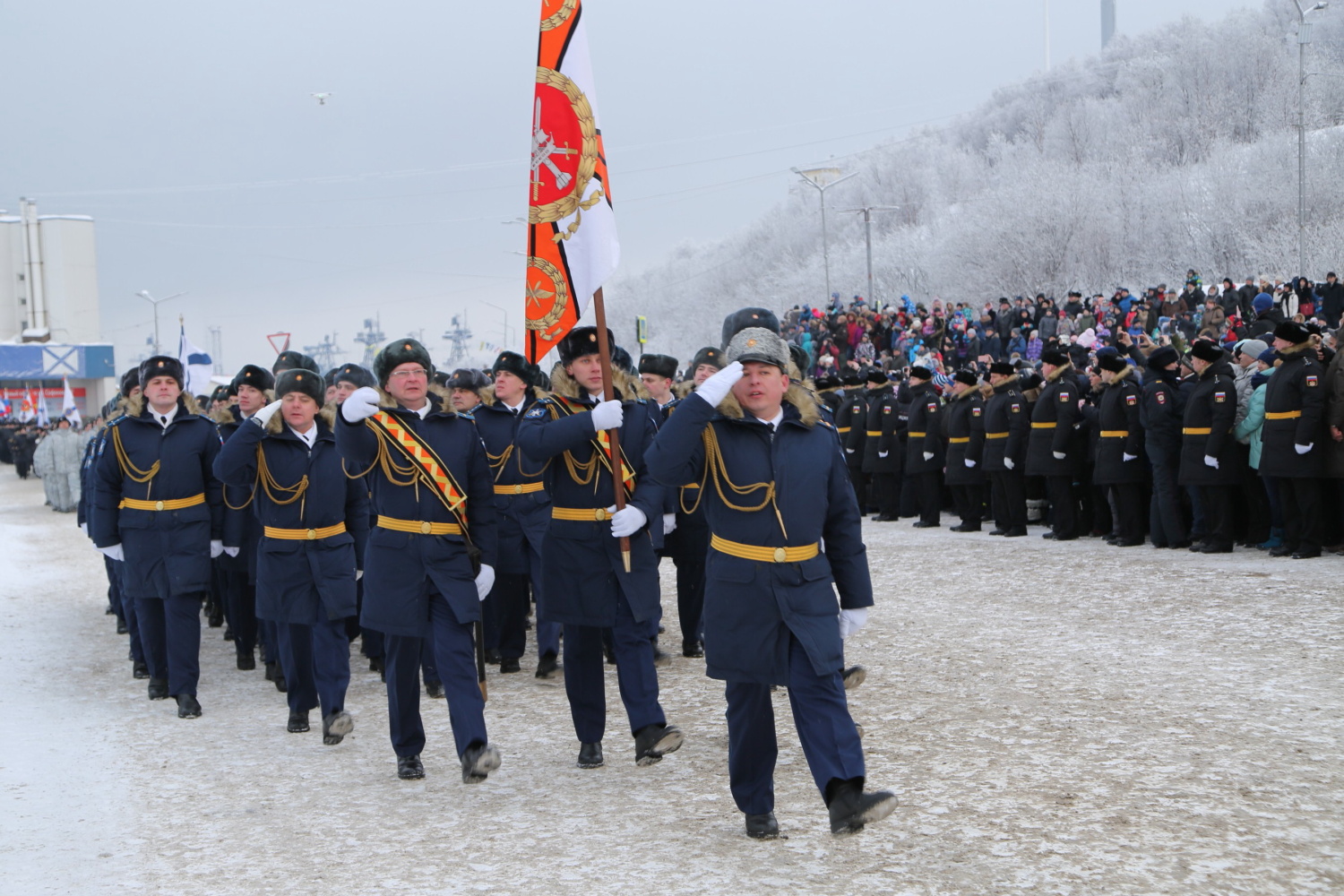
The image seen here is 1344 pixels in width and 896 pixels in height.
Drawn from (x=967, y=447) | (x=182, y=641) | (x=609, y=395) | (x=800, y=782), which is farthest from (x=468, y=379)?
(x=967, y=447)

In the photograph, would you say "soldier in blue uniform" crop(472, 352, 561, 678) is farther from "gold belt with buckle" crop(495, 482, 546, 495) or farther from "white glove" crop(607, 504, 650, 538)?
"white glove" crop(607, 504, 650, 538)

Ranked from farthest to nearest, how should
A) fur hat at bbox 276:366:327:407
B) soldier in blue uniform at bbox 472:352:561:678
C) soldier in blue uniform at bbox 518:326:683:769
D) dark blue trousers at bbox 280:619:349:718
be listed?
soldier in blue uniform at bbox 472:352:561:678
fur hat at bbox 276:366:327:407
dark blue trousers at bbox 280:619:349:718
soldier in blue uniform at bbox 518:326:683:769

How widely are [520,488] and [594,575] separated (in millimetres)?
3040

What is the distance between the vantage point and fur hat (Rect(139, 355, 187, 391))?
8648 mm

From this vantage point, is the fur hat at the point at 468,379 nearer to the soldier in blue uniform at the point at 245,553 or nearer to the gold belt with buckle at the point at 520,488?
the gold belt with buckle at the point at 520,488

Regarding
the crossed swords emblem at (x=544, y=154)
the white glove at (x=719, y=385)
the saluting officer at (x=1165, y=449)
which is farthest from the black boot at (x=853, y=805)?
the saluting officer at (x=1165, y=449)

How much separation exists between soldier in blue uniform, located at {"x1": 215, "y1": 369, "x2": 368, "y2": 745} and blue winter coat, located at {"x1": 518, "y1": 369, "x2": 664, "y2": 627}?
1.48 meters

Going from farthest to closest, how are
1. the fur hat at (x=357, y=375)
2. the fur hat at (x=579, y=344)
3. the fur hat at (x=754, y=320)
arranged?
the fur hat at (x=357, y=375) → the fur hat at (x=579, y=344) → the fur hat at (x=754, y=320)

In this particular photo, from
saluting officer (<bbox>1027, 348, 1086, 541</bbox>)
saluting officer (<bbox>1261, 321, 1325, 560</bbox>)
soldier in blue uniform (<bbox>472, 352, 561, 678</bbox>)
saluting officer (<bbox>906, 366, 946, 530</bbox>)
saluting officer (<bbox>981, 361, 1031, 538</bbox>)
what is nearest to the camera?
soldier in blue uniform (<bbox>472, 352, 561, 678</bbox>)

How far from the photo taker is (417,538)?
632 cm

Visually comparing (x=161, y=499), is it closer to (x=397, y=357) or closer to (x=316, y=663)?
(x=316, y=663)

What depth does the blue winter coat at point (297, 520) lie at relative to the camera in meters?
7.48

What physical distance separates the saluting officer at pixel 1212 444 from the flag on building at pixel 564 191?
26.9 feet

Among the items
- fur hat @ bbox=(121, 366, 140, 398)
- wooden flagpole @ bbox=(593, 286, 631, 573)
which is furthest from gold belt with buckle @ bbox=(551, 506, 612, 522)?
fur hat @ bbox=(121, 366, 140, 398)
